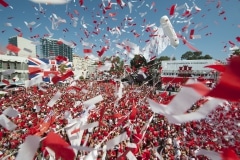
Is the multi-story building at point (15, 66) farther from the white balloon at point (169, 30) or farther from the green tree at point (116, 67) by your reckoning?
the white balloon at point (169, 30)

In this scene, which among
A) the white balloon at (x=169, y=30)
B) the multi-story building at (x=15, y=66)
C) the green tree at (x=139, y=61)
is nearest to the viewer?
the white balloon at (x=169, y=30)

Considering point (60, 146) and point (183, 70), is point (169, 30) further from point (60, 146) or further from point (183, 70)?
point (183, 70)

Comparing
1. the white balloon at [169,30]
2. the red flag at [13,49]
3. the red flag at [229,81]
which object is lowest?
the red flag at [229,81]

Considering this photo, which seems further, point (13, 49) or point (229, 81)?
point (13, 49)

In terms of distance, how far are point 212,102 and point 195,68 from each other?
3487 cm

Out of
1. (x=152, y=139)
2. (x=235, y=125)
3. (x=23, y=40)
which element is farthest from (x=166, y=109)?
(x=23, y=40)

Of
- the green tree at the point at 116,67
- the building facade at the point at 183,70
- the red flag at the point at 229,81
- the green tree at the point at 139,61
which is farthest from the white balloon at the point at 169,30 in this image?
the building facade at the point at 183,70

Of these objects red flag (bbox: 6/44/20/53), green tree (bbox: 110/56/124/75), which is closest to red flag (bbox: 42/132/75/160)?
red flag (bbox: 6/44/20/53)

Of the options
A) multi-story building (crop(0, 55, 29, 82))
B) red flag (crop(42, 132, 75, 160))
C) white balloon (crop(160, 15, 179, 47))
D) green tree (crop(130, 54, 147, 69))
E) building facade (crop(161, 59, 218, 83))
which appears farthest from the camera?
multi-story building (crop(0, 55, 29, 82))

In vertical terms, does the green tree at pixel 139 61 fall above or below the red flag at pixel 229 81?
above

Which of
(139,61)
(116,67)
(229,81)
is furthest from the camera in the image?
(139,61)

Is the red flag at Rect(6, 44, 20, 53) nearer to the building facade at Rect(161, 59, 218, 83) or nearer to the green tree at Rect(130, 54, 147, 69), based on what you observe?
the green tree at Rect(130, 54, 147, 69)

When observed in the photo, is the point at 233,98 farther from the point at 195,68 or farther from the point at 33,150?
the point at 195,68

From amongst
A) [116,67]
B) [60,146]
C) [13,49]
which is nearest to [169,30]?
[60,146]
